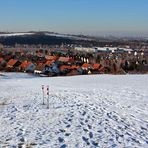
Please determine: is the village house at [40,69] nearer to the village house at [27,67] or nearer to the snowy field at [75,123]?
the village house at [27,67]

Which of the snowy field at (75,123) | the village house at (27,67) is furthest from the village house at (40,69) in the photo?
the snowy field at (75,123)

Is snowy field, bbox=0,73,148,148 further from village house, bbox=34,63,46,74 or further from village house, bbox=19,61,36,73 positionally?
village house, bbox=19,61,36,73

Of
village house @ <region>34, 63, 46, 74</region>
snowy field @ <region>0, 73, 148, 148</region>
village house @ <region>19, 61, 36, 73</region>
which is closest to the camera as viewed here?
snowy field @ <region>0, 73, 148, 148</region>

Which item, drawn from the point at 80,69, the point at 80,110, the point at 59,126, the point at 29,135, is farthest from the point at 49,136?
the point at 80,69

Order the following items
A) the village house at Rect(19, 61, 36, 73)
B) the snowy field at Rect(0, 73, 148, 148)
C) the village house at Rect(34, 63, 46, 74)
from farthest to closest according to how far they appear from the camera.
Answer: the village house at Rect(19, 61, 36, 73)
the village house at Rect(34, 63, 46, 74)
the snowy field at Rect(0, 73, 148, 148)

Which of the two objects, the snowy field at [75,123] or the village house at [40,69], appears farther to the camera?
the village house at [40,69]

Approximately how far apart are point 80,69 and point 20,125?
7338cm

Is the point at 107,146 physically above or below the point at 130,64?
above

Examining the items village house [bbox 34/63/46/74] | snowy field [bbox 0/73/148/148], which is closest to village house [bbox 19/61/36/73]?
village house [bbox 34/63/46/74]

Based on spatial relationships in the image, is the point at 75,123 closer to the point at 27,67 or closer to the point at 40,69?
the point at 40,69

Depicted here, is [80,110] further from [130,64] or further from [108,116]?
[130,64]

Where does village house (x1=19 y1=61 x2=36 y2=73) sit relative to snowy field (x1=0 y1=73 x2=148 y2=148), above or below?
below

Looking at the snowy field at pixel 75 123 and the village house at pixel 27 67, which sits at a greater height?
the snowy field at pixel 75 123

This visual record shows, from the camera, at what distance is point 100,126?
14.3 meters
